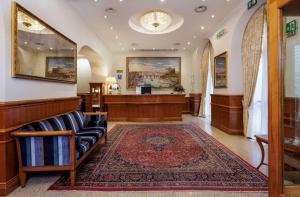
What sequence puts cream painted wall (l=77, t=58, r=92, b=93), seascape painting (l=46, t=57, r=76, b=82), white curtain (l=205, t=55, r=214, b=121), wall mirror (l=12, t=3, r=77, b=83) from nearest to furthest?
wall mirror (l=12, t=3, r=77, b=83) < seascape painting (l=46, t=57, r=76, b=82) < white curtain (l=205, t=55, r=214, b=121) < cream painted wall (l=77, t=58, r=92, b=93)

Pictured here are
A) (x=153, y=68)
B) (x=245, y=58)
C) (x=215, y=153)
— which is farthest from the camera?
(x=153, y=68)

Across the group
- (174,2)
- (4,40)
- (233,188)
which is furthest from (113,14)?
(233,188)

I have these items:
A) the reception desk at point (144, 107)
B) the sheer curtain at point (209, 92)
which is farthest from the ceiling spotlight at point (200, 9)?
the reception desk at point (144, 107)

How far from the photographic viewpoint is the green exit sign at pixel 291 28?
1.64 m

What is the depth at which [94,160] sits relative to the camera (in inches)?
135

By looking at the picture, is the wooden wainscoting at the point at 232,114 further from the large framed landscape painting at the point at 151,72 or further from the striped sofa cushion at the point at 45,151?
the large framed landscape painting at the point at 151,72

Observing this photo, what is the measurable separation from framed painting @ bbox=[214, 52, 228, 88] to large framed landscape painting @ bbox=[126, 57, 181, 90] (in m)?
3.90

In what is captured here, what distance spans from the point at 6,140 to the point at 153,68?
8424 millimetres

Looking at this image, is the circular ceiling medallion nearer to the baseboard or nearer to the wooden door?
the wooden door

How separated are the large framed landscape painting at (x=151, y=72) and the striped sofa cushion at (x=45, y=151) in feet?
25.8

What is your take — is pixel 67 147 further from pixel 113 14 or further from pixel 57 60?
pixel 113 14

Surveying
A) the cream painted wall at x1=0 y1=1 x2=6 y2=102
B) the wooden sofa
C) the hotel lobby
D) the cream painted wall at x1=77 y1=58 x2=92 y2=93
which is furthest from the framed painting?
the cream painted wall at x1=77 y1=58 x2=92 y2=93

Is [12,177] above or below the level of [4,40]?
below

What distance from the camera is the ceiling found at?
4.72 m
